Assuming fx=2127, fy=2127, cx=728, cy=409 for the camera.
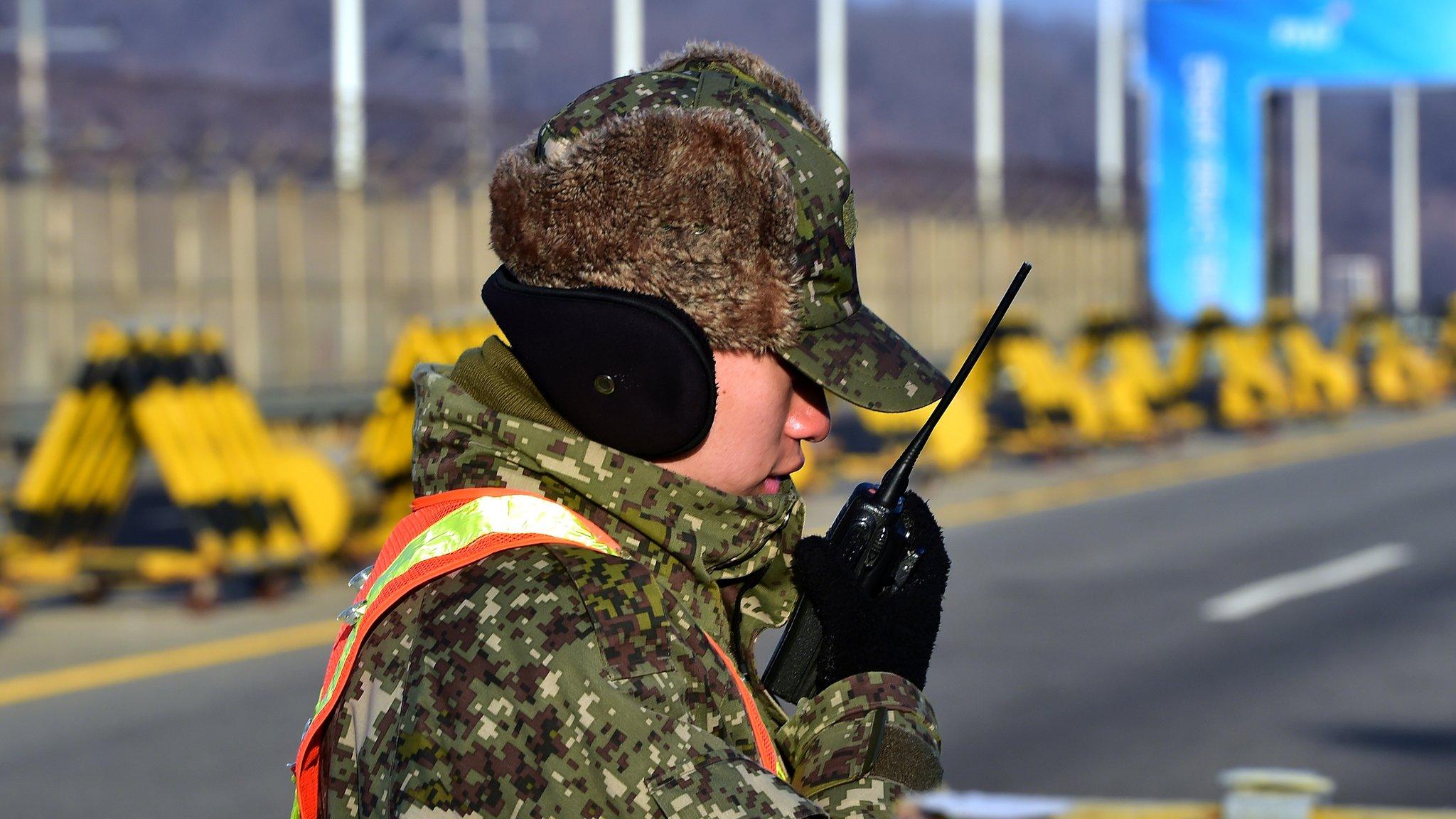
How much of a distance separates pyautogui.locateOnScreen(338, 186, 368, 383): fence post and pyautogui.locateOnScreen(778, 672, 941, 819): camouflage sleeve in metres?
21.2

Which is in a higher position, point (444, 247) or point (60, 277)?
point (444, 247)

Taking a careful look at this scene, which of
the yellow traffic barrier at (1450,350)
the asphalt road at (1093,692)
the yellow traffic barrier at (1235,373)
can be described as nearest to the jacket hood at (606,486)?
the asphalt road at (1093,692)

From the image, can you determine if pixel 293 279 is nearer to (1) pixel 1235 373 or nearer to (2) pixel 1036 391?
(2) pixel 1036 391

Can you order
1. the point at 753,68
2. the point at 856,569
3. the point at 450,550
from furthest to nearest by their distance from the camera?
1. the point at 856,569
2. the point at 753,68
3. the point at 450,550

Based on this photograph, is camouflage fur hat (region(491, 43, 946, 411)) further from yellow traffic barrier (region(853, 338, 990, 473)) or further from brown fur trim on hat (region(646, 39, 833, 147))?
yellow traffic barrier (region(853, 338, 990, 473))

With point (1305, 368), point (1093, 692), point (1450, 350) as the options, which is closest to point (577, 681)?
point (1093, 692)

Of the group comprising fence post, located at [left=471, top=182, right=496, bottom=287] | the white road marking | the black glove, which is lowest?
the white road marking

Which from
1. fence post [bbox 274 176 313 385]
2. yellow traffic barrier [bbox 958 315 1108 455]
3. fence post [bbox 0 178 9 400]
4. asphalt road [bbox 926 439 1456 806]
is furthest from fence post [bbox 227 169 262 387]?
asphalt road [bbox 926 439 1456 806]

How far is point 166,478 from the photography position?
12070 millimetres

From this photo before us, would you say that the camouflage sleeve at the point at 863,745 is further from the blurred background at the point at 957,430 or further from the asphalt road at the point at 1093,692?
the asphalt road at the point at 1093,692

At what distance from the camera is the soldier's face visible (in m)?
2.06

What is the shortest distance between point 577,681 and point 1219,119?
3428cm

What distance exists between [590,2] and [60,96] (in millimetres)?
113257

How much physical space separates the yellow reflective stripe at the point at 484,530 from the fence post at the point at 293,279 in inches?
813
